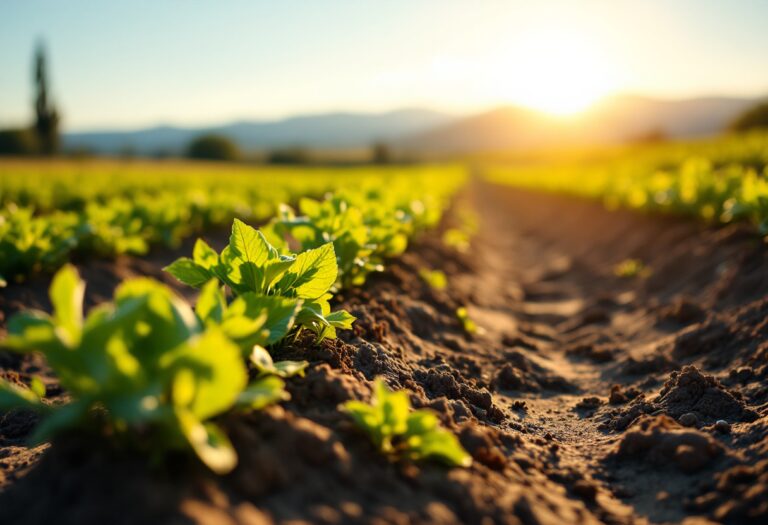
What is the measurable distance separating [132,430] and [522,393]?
269 cm

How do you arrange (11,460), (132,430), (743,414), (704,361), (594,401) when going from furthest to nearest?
(704,361)
(594,401)
(743,414)
(11,460)
(132,430)

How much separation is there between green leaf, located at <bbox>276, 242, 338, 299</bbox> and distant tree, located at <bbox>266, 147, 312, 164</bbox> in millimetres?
73955

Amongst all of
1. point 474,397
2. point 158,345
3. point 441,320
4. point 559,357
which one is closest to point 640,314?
point 559,357

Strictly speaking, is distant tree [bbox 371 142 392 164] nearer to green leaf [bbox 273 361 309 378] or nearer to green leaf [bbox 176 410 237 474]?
green leaf [bbox 273 361 309 378]

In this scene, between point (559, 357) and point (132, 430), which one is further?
Result: point (559, 357)

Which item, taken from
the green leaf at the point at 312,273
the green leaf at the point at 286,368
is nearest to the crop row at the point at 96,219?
the green leaf at the point at 312,273

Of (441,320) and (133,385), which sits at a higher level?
(133,385)

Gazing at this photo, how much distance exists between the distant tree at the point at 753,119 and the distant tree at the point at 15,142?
7523cm

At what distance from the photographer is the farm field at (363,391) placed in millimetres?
1618

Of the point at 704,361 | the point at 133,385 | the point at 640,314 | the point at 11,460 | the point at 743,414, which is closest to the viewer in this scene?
the point at 133,385

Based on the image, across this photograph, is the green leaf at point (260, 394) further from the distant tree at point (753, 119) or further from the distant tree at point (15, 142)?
the distant tree at point (15, 142)

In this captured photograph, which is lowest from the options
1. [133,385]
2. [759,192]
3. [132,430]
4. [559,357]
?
[559,357]

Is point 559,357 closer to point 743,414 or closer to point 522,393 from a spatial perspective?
point 522,393

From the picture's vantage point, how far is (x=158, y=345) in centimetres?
175
